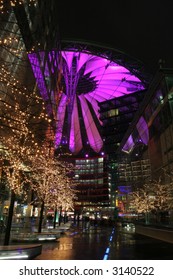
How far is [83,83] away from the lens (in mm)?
83125

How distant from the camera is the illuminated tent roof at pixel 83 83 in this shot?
3798 cm

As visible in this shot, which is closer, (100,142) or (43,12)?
(43,12)

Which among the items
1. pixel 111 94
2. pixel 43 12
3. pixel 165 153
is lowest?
pixel 165 153

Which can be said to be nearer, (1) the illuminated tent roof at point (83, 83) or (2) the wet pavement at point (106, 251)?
(2) the wet pavement at point (106, 251)

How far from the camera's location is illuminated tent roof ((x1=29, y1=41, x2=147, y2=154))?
38.0m

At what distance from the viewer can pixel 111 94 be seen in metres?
95.4

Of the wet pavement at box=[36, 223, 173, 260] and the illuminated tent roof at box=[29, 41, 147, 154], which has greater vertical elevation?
the illuminated tent roof at box=[29, 41, 147, 154]

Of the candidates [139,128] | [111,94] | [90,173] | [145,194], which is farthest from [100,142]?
[145,194]

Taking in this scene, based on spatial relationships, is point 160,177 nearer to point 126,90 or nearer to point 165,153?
point 165,153

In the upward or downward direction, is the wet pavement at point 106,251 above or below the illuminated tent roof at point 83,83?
below

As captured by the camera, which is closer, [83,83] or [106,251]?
[106,251]

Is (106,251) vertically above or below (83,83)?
below

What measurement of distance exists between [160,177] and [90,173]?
97.1 metres

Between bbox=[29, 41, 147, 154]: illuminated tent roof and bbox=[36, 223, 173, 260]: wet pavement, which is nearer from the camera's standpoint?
bbox=[36, 223, 173, 260]: wet pavement
